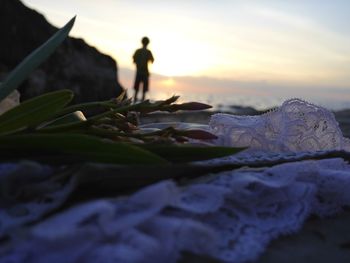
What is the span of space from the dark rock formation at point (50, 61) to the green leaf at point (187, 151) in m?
7.41

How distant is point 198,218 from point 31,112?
0.51 meters

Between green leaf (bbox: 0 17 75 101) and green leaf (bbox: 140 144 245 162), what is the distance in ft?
1.15

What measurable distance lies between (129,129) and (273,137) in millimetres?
568

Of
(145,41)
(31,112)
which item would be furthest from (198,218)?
(145,41)

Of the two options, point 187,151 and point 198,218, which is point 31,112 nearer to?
point 187,151

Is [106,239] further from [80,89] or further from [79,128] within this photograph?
[80,89]

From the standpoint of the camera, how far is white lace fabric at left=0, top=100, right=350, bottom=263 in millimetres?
698

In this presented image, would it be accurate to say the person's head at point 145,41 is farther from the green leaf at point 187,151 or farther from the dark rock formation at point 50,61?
the green leaf at point 187,151

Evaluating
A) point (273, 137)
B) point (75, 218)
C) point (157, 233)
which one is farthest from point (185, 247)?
point (273, 137)

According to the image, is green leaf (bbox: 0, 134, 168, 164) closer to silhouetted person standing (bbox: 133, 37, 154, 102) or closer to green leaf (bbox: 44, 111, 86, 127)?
green leaf (bbox: 44, 111, 86, 127)

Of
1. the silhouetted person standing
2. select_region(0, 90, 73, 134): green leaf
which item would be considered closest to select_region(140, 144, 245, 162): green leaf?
select_region(0, 90, 73, 134): green leaf

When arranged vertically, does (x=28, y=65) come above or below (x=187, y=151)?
above

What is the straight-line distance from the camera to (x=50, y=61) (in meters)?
9.80

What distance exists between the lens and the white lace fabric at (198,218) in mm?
698
